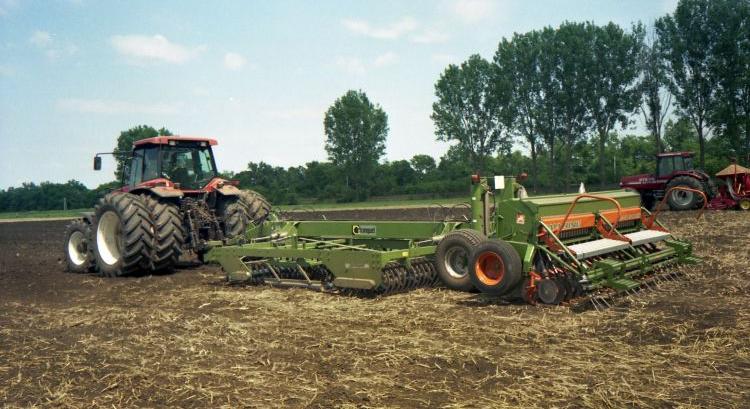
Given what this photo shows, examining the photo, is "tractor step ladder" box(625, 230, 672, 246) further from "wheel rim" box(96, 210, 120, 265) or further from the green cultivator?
"wheel rim" box(96, 210, 120, 265)

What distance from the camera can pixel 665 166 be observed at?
68.8 feet

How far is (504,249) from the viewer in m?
6.62

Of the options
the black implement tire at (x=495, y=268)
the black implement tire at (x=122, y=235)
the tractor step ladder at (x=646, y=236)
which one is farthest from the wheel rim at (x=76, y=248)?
the tractor step ladder at (x=646, y=236)

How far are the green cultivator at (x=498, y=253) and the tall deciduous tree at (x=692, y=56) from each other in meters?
30.0

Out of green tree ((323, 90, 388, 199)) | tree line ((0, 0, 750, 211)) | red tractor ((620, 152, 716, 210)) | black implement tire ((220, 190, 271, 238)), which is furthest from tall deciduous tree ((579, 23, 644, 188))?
black implement tire ((220, 190, 271, 238))

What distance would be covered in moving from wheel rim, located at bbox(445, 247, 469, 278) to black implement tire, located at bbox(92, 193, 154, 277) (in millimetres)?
4605

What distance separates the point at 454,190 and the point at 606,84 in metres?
14.7

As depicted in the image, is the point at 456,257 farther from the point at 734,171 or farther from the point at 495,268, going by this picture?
the point at 734,171

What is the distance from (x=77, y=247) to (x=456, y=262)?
7.17 m

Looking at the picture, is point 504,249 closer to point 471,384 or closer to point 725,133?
point 471,384

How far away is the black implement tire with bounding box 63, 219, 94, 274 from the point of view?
1083 cm

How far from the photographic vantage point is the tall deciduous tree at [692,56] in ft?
111

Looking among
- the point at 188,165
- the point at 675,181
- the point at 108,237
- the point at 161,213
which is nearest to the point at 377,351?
the point at 161,213

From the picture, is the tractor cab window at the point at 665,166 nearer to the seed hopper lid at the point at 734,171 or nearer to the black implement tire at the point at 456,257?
the seed hopper lid at the point at 734,171
